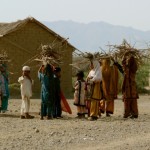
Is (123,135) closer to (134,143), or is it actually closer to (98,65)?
(134,143)

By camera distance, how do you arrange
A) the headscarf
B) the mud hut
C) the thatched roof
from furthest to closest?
the mud hut
the thatched roof
the headscarf

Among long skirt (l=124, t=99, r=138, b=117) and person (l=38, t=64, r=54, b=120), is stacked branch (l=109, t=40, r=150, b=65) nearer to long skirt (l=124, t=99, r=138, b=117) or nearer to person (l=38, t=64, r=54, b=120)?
long skirt (l=124, t=99, r=138, b=117)

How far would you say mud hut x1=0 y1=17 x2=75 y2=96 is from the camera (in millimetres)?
25484

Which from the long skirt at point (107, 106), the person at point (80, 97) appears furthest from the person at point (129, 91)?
the person at point (80, 97)

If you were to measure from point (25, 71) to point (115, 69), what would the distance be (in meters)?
2.55

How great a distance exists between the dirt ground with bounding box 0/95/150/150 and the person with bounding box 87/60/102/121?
0.79 ft

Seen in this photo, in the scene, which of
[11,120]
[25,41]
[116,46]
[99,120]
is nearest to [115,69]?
[116,46]

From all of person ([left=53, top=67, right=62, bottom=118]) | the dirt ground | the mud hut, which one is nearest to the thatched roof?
the mud hut

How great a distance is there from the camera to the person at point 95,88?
14.1 meters

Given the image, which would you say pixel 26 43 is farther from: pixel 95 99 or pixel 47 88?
pixel 95 99

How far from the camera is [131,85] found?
14656mm

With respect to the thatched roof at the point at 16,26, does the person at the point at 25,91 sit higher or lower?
lower

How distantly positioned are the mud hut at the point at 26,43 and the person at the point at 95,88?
10.7 meters

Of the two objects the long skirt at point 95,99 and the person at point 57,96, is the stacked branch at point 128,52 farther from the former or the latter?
the person at point 57,96
